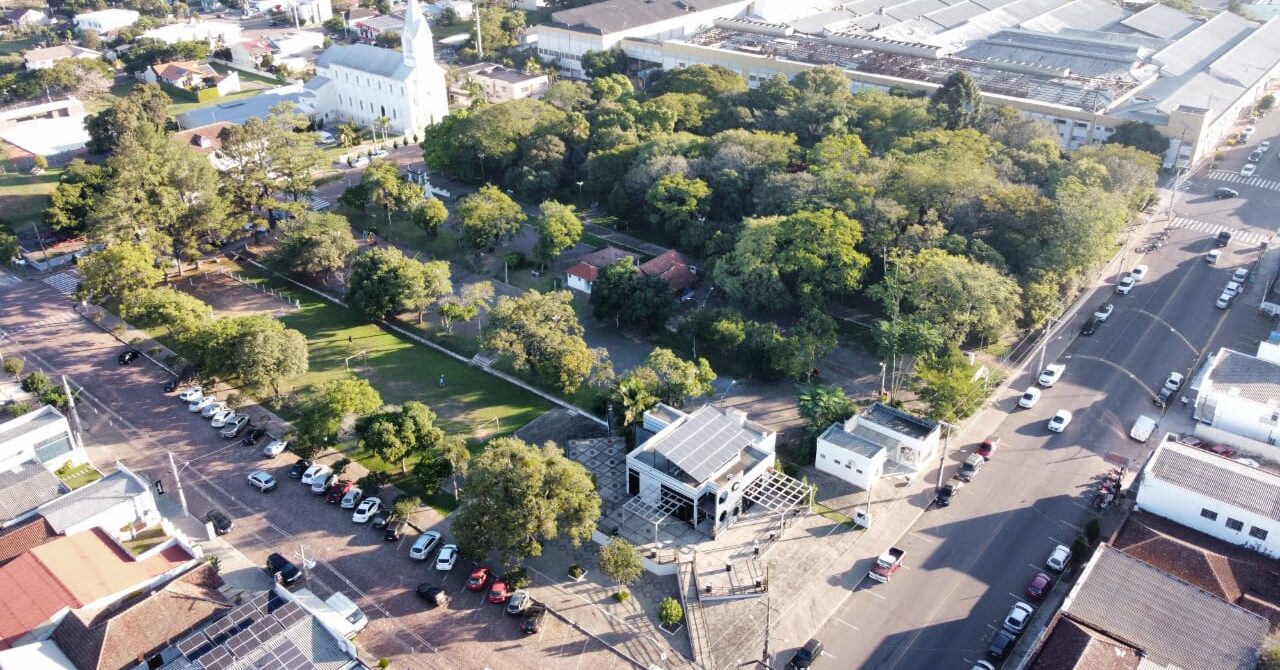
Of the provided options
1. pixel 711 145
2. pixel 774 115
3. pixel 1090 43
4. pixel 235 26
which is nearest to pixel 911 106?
pixel 774 115

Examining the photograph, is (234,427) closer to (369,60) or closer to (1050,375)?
(1050,375)

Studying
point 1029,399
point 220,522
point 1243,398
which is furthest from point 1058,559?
point 220,522

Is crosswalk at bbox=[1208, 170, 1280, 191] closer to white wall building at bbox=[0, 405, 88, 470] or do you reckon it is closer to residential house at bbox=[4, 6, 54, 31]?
white wall building at bbox=[0, 405, 88, 470]

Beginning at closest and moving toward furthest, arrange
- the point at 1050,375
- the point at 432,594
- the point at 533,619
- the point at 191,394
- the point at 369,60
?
the point at 533,619 → the point at 432,594 → the point at 191,394 → the point at 1050,375 → the point at 369,60

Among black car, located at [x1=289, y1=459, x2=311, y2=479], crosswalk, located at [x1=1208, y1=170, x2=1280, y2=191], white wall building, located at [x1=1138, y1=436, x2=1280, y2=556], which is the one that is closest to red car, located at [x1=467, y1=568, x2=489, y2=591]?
black car, located at [x1=289, y1=459, x2=311, y2=479]

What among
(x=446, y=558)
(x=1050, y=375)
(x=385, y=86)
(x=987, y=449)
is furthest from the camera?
(x=385, y=86)
